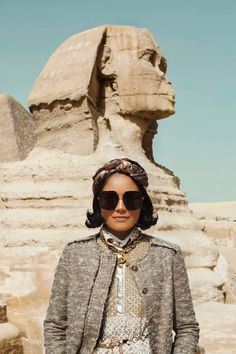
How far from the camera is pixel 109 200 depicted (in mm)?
2367

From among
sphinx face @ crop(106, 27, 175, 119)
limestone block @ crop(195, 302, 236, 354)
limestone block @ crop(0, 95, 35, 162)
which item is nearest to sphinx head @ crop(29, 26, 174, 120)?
sphinx face @ crop(106, 27, 175, 119)

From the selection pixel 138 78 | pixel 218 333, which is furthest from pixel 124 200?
pixel 138 78

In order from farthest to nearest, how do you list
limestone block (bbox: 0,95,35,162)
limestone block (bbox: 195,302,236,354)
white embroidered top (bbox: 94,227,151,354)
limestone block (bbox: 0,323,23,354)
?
1. limestone block (bbox: 0,95,35,162)
2. limestone block (bbox: 195,302,236,354)
3. limestone block (bbox: 0,323,23,354)
4. white embroidered top (bbox: 94,227,151,354)

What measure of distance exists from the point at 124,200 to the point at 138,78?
6.58 meters

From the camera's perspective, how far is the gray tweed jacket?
7.28 feet

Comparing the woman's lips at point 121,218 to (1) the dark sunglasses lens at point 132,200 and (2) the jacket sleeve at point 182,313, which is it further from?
(2) the jacket sleeve at point 182,313

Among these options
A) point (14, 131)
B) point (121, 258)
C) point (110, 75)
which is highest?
point (14, 131)

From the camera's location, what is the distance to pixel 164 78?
8.95m

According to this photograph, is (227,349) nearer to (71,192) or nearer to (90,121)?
(71,192)

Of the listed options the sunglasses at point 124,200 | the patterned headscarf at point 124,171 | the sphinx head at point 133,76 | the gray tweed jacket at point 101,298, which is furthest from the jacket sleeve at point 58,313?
the sphinx head at point 133,76

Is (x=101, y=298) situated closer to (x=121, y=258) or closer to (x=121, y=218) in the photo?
(x=121, y=258)

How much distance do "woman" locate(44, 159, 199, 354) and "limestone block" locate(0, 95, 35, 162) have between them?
1857 centimetres

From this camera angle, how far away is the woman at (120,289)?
2207 mm

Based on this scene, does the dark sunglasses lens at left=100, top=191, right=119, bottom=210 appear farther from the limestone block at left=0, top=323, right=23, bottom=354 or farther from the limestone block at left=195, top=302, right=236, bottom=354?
the limestone block at left=195, top=302, right=236, bottom=354
